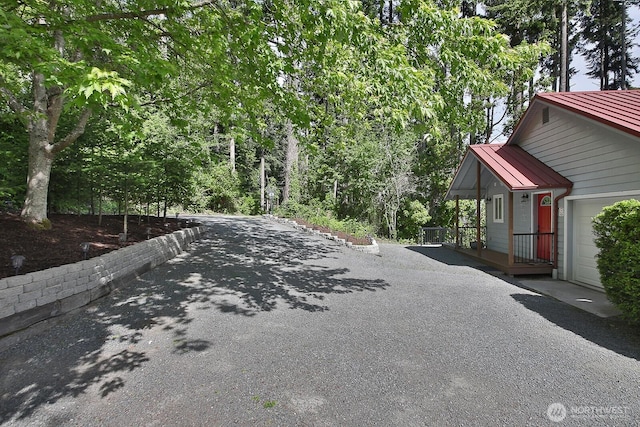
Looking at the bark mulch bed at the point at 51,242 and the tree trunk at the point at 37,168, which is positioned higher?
the tree trunk at the point at 37,168

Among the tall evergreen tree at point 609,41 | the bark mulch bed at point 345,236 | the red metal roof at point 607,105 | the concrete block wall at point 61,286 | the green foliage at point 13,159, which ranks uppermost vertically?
the tall evergreen tree at point 609,41

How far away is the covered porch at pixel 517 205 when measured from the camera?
7.74m

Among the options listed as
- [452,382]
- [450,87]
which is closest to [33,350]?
[452,382]

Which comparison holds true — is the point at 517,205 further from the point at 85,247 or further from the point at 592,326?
the point at 85,247

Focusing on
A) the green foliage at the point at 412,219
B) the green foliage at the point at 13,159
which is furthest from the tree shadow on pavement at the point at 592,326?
the green foliage at the point at 412,219

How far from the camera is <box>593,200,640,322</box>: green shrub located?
4.10 metres

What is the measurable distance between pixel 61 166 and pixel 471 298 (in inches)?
386

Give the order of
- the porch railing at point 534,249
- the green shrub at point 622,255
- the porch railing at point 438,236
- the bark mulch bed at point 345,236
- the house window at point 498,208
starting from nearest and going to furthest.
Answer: the green shrub at point 622,255 → the porch railing at point 534,249 → the house window at point 498,208 → the bark mulch bed at point 345,236 → the porch railing at point 438,236

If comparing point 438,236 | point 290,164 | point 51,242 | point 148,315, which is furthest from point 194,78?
point 290,164

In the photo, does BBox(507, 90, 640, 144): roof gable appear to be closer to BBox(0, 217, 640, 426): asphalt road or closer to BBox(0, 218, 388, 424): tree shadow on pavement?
BBox(0, 217, 640, 426): asphalt road

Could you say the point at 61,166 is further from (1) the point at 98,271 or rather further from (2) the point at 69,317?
(2) the point at 69,317

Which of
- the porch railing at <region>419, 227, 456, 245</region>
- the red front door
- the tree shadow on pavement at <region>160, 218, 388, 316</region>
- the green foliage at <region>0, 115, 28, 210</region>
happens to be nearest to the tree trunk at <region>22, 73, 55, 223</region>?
the green foliage at <region>0, 115, 28, 210</region>

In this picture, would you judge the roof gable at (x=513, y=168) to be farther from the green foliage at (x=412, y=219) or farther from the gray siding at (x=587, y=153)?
the green foliage at (x=412, y=219)

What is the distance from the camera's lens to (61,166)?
320 inches
